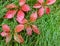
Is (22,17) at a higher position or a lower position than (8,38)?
higher

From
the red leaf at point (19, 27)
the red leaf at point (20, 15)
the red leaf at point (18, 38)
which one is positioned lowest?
the red leaf at point (18, 38)

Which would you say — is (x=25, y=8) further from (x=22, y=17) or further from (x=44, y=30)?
(x=44, y=30)

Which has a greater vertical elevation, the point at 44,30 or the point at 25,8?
the point at 25,8

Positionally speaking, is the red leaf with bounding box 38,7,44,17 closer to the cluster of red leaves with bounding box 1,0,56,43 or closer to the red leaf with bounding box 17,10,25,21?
the cluster of red leaves with bounding box 1,0,56,43

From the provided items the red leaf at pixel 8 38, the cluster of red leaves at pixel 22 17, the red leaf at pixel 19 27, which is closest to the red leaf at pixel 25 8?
the cluster of red leaves at pixel 22 17

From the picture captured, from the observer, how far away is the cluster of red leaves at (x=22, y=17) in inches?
69.2

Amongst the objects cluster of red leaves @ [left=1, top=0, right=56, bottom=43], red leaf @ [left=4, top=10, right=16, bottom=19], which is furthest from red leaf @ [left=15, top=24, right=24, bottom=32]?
red leaf @ [left=4, top=10, right=16, bottom=19]

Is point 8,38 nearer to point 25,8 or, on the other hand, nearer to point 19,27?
point 19,27

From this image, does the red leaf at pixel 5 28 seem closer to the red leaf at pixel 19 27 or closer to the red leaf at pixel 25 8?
the red leaf at pixel 19 27

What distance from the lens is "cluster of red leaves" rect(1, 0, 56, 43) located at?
1.76 m

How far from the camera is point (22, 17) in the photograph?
1.79 m

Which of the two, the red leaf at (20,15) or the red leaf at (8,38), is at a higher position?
the red leaf at (20,15)

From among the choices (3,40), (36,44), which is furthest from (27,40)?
(3,40)

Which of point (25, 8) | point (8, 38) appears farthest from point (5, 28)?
point (25, 8)
